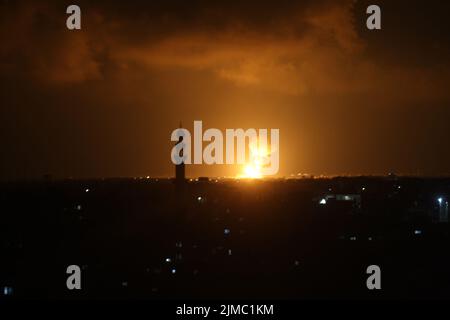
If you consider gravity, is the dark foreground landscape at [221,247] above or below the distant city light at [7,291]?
above

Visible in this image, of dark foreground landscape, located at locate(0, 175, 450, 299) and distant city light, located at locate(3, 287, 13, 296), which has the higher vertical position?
dark foreground landscape, located at locate(0, 175, 450, 299)

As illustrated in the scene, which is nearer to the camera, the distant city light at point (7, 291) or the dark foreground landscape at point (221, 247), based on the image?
the distant city light at point (7, 291)

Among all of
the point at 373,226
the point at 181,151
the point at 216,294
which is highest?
the point at 181,151

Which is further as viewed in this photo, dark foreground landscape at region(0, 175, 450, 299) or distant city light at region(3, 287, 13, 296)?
dark foreground landscape at region(0, 175, 450, 299)

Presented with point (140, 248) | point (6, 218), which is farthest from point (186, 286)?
point (6, 218)

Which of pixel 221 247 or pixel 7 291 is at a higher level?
pixel 221 247

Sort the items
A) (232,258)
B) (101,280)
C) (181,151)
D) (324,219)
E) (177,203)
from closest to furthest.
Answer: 1. (101,280)
2. (232,258)
3. (324,219)
4. (177,203)
5. (181,151)

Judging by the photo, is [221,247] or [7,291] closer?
[7,291]
